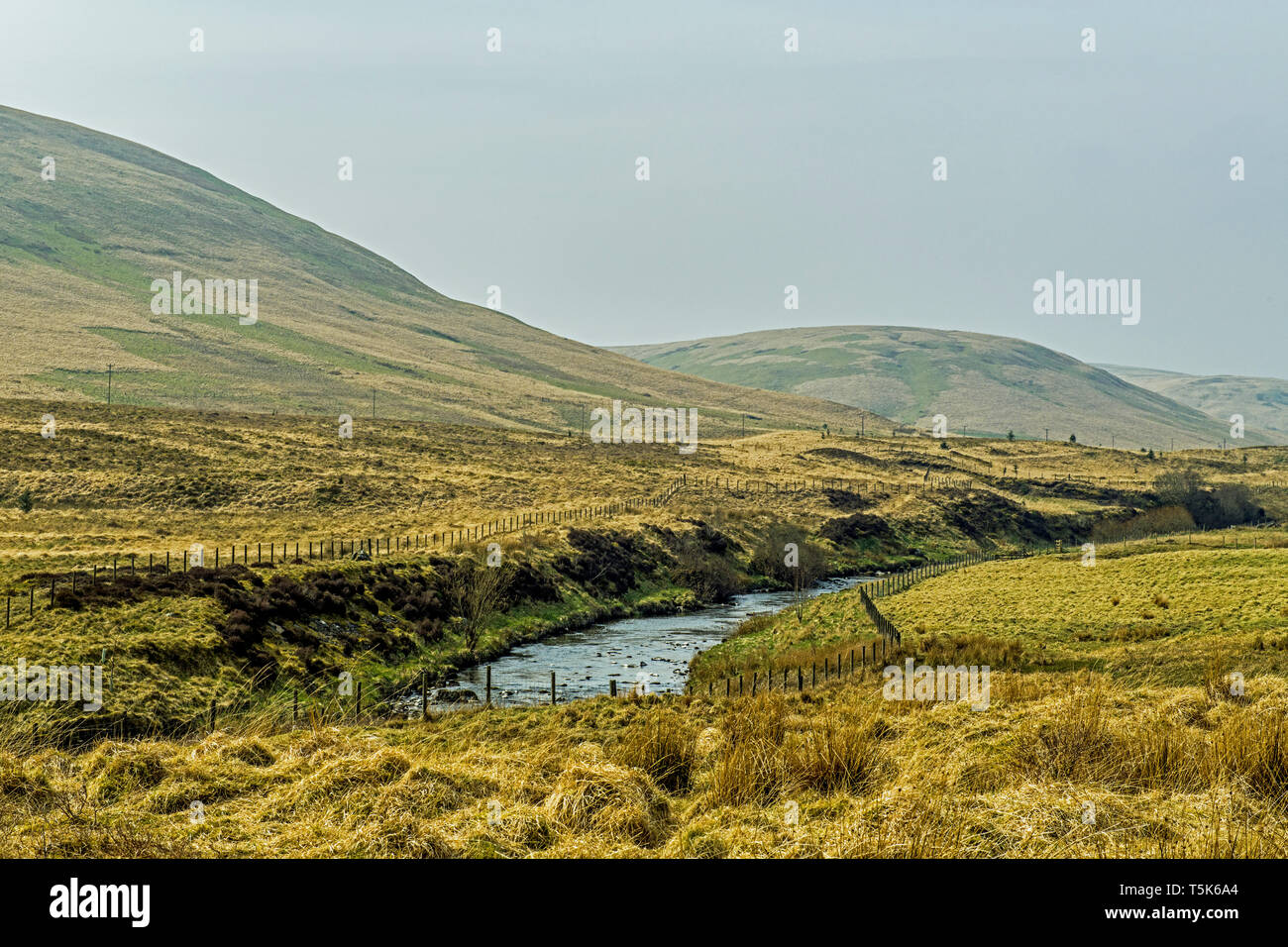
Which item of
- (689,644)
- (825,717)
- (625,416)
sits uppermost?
(625,416)

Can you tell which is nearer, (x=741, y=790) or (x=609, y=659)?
(x=741, y=790)

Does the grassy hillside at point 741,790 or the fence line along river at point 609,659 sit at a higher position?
the grassy hillside at point 741,790

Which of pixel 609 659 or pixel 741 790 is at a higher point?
pixel 741 790

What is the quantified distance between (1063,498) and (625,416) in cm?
9240

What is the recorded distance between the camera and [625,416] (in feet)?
606

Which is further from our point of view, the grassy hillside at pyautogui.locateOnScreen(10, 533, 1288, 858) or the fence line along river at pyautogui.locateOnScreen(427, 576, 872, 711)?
the fence line along river at pyautogui.locateOnScreen(427, 576, 872, 711)

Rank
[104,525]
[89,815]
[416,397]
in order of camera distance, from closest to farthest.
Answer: [89,815] < [104,525] < [416,397]

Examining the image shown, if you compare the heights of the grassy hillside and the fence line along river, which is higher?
the grassy hillside

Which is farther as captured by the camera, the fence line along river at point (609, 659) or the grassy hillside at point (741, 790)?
the fence line along river at point (609, 659)

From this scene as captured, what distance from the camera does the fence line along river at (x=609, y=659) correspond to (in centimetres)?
3350

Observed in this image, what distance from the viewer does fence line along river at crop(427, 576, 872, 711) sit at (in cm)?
3350

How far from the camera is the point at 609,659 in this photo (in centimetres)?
4034
